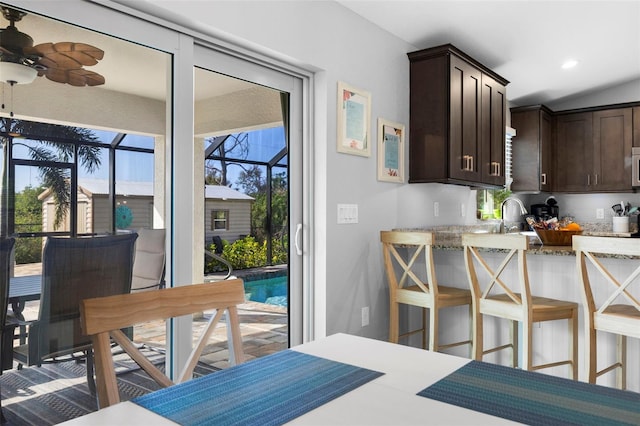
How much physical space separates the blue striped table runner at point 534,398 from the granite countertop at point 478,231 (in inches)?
68.5

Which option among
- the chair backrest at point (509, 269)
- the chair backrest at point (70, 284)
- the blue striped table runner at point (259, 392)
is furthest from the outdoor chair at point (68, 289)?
the chair backrest at point (509, 269)

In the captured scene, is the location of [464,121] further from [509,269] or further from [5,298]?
[5,298]

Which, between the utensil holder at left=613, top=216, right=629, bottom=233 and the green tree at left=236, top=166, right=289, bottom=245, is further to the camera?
the utensil holder at left=613, top=216, right=629, bottom=233

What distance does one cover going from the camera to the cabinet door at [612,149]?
5.43 meters

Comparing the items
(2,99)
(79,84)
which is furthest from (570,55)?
(2,99)

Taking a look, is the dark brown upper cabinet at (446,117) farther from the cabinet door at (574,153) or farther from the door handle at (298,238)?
the cabinet door at (574,153)

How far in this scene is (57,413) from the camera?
1.87 metres

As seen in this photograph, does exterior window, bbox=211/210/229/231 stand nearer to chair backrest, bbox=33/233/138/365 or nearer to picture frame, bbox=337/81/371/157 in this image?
chair backrest, bbox=33/233/138/365

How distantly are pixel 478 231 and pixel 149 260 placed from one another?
3.48 meters

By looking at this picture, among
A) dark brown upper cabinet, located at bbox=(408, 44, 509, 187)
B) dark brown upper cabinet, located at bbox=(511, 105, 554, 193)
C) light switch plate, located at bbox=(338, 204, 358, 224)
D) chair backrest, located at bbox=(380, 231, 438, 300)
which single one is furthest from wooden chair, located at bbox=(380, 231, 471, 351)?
dark brown upper cabinet, located at bbox=(511, 105, 554, 193)

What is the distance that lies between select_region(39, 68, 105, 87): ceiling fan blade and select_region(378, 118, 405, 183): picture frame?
1981 mm

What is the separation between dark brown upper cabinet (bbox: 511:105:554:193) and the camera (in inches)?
216

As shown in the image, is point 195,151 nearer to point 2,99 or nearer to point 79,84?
point 79,84

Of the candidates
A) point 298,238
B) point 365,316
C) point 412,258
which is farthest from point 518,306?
point 298,238
